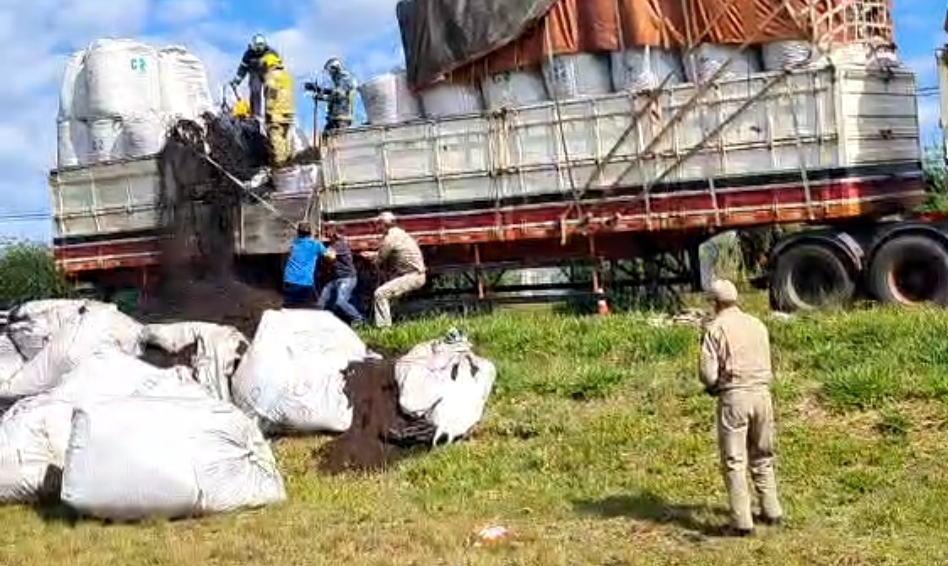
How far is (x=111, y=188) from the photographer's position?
18734mm

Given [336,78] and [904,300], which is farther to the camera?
[336,78]

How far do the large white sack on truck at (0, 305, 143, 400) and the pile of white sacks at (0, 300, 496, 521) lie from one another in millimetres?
11

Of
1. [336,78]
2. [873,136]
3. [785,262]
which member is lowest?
[785,262]

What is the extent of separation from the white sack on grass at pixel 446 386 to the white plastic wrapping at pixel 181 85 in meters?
9.39

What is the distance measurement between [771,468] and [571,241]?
8.18 metres

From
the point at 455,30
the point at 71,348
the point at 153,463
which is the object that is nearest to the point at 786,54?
the point at 455,30

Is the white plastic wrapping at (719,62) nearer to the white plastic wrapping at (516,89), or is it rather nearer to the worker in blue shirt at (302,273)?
the white plastic wrapping at (516,89)

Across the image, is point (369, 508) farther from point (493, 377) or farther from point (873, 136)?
point (873, 136)

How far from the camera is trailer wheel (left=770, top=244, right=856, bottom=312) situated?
14.1 metres

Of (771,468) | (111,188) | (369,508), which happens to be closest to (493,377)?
(369,508)

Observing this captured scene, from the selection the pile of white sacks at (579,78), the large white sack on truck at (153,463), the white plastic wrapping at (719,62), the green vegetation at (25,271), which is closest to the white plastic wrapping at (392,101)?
the pile of white sacks at (579,78)

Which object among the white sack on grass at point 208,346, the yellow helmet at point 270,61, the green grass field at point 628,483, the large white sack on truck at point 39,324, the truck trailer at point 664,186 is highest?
the yellow helmet at point 270,61

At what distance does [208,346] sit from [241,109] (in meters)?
7.44

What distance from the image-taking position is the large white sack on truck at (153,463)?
849cm
